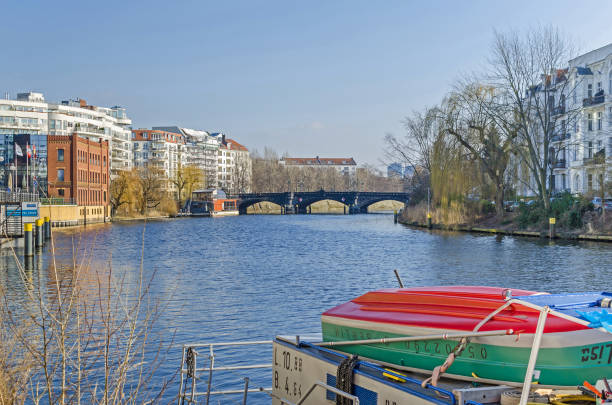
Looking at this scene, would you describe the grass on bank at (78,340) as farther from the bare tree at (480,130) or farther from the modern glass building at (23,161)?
the modern glass building at (23,161)

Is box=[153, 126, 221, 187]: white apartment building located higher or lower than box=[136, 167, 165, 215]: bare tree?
higher

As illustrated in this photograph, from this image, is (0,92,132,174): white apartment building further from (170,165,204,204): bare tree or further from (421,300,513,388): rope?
(421,300,513,388): rope

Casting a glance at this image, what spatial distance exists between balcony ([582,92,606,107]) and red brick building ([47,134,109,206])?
52798 mm

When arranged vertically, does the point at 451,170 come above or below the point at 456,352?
above

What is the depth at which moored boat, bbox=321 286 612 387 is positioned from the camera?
5457 millimetres

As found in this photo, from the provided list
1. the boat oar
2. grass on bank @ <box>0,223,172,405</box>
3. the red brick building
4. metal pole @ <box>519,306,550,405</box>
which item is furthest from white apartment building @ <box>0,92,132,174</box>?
metal pole @ <box>519,306,550,405</box>

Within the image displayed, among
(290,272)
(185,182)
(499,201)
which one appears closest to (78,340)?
(290,272)

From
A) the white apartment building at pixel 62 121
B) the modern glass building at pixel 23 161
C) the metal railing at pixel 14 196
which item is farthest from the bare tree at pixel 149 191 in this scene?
the metal railing at pixel 14 196

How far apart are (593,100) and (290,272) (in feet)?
132

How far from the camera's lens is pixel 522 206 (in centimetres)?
5238

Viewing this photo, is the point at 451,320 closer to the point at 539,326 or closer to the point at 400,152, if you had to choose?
the point at 539,326

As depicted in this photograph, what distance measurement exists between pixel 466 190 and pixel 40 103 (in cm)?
9270

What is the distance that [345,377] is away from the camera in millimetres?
6352

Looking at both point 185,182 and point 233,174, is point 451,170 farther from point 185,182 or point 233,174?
point 233,174
